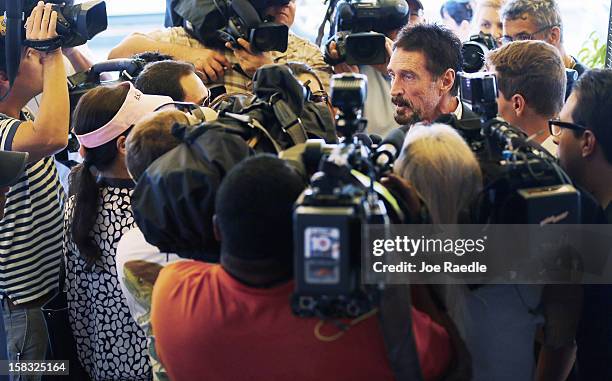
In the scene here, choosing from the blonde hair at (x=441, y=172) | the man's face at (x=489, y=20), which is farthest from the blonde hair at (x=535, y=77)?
the man's face at (x=489, y=20)

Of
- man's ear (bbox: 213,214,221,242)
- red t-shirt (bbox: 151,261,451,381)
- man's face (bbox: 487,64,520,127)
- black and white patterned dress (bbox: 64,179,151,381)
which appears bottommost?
black and white patterned dress (bbox: 64,179,151,381)

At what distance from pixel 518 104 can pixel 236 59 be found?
2.93ft

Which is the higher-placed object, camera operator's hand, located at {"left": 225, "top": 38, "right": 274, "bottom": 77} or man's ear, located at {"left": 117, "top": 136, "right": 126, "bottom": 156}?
camera operator's hand, located at {"left": 225, "top": 38, "right": 274, "bottom": 77}

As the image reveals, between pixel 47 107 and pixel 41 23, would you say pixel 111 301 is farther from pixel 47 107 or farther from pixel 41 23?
pixel 41 23

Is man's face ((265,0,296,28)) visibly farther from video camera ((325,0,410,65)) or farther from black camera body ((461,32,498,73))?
black camera body ((461,32,498,73))

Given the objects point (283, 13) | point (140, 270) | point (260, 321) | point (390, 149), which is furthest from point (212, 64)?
point (260, 321)

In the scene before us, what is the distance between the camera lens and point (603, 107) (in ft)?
5.73

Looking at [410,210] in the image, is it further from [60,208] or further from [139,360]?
[60,208]

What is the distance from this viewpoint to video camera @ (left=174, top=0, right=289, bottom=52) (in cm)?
237

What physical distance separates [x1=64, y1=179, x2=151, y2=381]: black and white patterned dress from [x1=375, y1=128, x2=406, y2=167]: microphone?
640mm

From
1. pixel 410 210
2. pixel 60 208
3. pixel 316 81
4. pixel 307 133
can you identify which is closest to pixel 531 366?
pixel 410 210

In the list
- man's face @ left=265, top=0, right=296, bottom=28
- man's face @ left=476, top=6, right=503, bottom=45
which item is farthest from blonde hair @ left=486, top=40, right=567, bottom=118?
man's face @ left=476, top=6, right=503, bottom=45

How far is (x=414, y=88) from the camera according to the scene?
2334 mm

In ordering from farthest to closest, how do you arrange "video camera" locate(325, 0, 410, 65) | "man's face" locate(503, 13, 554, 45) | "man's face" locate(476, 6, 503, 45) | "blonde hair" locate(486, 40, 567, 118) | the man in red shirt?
"man's face" locate(476, 6, 503, 45), "man's face" locate(503, 13, 554, 45), "blonde hair" locate(486, 40, 567, 118), "video camera" locate(325, 0, 410, 65), the man in red shirt
